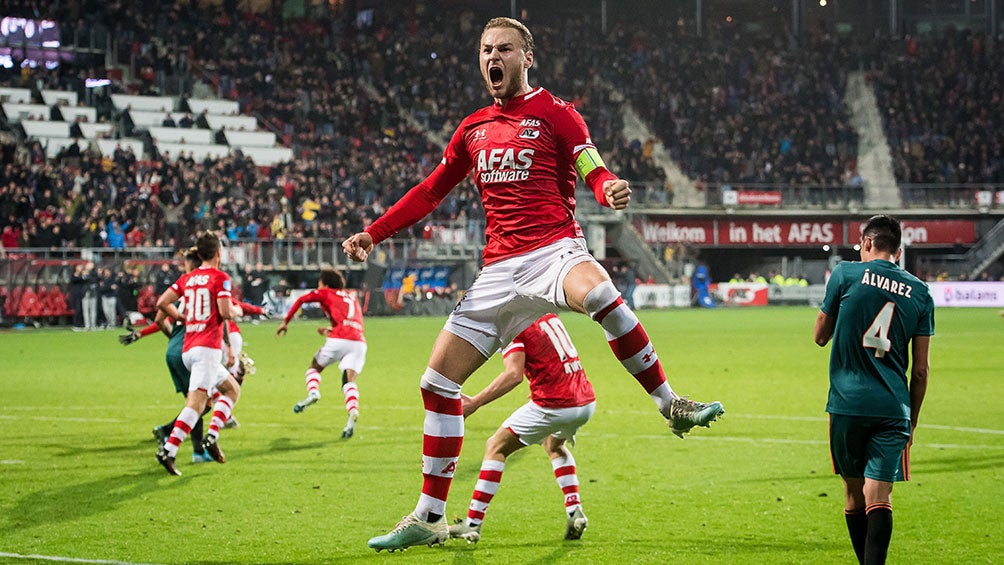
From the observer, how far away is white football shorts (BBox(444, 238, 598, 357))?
591 cm

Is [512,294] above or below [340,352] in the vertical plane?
above

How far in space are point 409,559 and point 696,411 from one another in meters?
2.50

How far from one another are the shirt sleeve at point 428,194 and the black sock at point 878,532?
2.75 metres

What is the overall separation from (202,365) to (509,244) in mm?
5811

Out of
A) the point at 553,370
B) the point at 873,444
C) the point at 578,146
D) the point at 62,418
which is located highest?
the point at 578,146

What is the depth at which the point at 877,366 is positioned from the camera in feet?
20.0

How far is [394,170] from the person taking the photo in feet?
147

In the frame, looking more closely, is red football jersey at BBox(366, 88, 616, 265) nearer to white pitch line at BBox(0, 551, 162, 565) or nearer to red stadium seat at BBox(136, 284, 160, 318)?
white pitch line at BBox(0, 551, 162, 565)

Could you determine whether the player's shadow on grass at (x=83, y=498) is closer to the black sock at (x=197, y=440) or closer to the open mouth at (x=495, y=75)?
the black sock at (x=197, y=440)

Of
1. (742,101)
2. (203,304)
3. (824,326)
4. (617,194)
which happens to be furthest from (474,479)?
(742,101)

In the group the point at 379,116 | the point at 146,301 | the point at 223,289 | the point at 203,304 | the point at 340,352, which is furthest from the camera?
the point at 379,116

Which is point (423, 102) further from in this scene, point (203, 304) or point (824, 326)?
point (824, 326)

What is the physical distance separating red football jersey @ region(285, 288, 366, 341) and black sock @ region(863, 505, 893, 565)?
29.9 feet

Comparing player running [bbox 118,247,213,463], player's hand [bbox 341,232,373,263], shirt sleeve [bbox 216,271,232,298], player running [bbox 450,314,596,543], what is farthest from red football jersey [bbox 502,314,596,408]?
player running [bbox 118,247,213,463]
